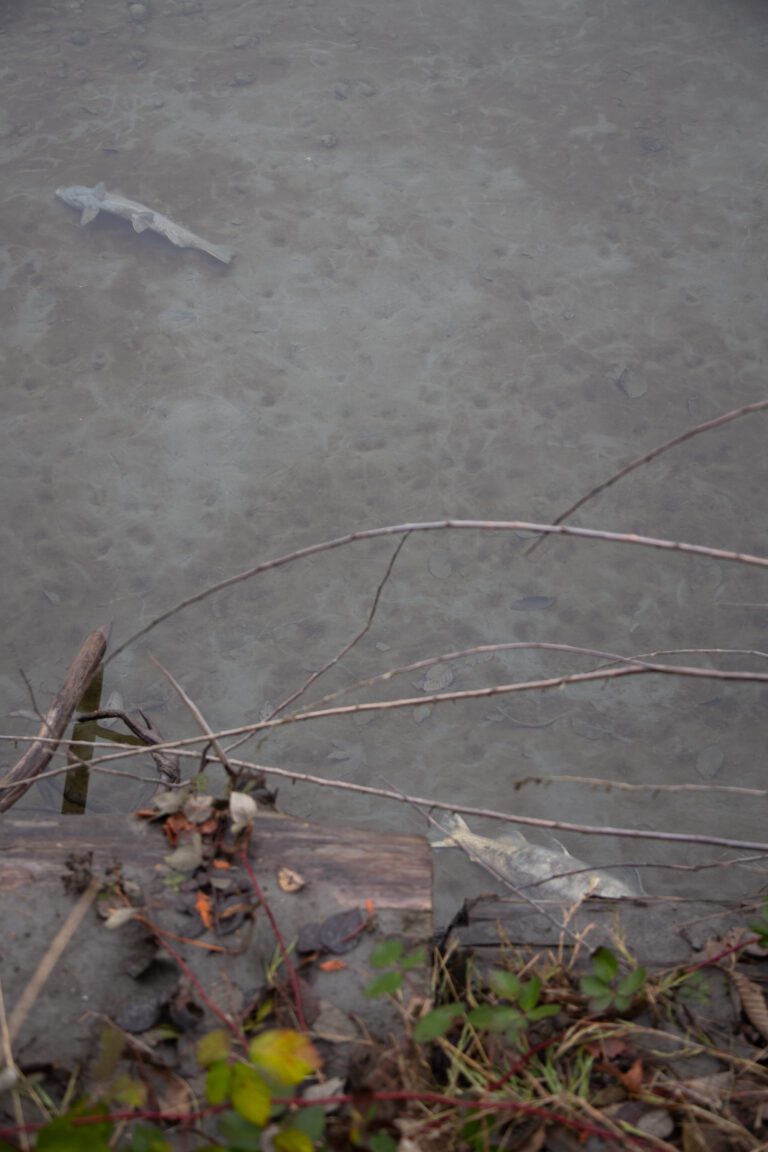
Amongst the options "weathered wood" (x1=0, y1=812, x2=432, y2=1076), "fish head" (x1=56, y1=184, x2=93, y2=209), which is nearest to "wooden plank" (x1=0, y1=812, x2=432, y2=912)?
"weathered wood" (x1=0, y1=812, x2=432, y2=1076)

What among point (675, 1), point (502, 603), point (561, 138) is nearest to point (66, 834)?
point (502, 603)

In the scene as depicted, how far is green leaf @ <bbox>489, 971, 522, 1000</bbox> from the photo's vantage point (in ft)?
4.49

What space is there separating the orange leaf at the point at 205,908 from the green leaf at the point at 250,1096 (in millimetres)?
404

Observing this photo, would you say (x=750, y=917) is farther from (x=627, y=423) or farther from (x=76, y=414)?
(x=76, y=414)

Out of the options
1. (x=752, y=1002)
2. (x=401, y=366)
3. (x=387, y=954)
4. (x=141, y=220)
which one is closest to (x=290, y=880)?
(x=387, y=954)

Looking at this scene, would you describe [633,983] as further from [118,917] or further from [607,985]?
[118,917]

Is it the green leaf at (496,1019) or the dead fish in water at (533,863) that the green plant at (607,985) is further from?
the dead fish in water at (533,863)

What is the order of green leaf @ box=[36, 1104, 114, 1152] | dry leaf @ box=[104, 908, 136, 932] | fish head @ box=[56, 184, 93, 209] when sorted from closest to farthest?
1. green leaf @ box=[36, 1104, 114, 1152]
2. dry leaf @ box=[104, 908, 136, 932]
3. fish head @ box=[56, 184, 93, 209]

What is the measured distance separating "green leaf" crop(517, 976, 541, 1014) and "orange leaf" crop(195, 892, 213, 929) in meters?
0.49

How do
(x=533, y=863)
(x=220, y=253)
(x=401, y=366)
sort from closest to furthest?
(x=533, y=863)
(x=401, y=366)
(x=220, y=253)

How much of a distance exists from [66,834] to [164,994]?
0.39 metres

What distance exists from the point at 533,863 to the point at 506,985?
138 centimetres

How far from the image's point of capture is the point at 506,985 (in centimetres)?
138

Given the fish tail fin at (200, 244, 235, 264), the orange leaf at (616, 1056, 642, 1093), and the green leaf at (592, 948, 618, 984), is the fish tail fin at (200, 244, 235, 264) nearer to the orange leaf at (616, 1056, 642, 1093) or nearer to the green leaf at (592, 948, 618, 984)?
the green leaf at (592, 948, 618, 984)
